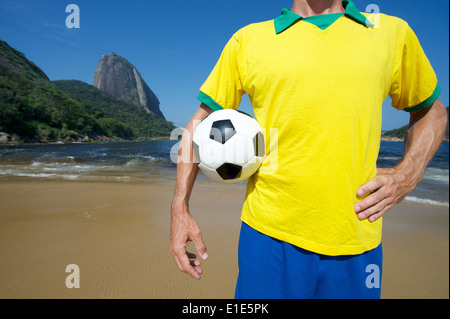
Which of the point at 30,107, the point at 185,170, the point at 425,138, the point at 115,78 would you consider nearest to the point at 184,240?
the point at 185,170

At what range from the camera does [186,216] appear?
1.17 meters

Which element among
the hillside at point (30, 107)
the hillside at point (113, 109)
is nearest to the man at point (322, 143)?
the hillside at point (30, 107)

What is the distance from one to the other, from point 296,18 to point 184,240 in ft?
3.91

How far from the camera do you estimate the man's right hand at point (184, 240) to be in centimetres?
111

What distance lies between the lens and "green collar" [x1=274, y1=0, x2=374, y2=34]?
1.01m

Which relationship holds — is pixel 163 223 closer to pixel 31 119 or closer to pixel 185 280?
pixel 185 280

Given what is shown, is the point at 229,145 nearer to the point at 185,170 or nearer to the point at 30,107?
the point at 185,170

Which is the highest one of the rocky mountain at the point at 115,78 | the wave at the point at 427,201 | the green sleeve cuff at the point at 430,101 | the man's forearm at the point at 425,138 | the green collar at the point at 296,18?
the rocky mountain at the point at 115,78

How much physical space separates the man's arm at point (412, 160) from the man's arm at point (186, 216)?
2.77 ft

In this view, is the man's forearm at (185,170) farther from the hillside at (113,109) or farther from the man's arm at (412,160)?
the hillside at (113,109)

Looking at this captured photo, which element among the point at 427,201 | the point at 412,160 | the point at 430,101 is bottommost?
the point at 427,201

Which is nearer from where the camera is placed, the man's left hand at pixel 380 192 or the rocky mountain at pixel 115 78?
the man's left hand at pixel 380 192
